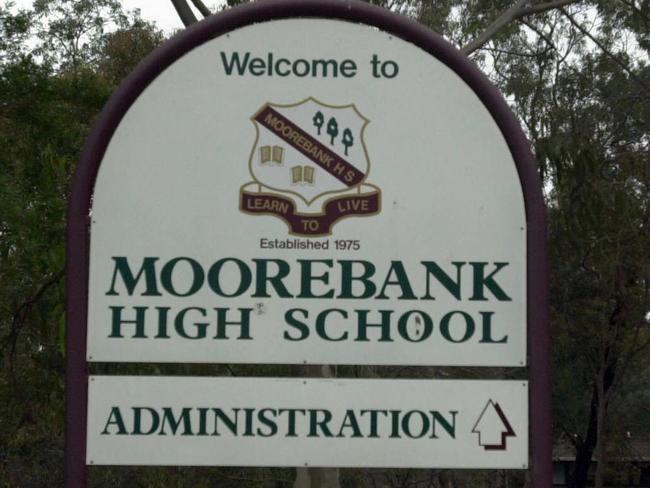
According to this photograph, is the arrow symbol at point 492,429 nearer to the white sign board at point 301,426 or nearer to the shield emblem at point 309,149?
the white sign board at point 301,426

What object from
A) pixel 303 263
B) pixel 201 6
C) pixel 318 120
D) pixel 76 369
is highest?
pixel 201 6

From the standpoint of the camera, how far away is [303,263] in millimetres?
4195

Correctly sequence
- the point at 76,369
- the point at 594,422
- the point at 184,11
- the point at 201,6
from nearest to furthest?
the point at 76,369, the point at 201,6, the point at 184,11, the point at 594,422

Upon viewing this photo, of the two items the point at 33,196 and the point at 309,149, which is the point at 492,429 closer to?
the point at 309,149

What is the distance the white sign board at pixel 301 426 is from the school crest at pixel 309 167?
0.57m

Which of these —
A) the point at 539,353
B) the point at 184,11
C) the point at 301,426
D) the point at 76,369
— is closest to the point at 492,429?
the point at 539,353

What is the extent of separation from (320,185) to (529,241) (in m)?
0.73

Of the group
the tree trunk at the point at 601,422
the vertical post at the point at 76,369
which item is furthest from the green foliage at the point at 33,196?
the tree trunk at the point at 601,422

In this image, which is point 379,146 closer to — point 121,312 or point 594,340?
point 121,312

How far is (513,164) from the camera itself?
4.27m

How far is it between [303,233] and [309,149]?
0.29 meters

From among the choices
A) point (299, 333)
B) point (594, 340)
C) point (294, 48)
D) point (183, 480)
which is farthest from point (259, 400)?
point (594, 340)

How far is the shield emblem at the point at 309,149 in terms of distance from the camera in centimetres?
423

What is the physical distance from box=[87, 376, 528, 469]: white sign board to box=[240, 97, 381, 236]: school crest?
1.87 feet
